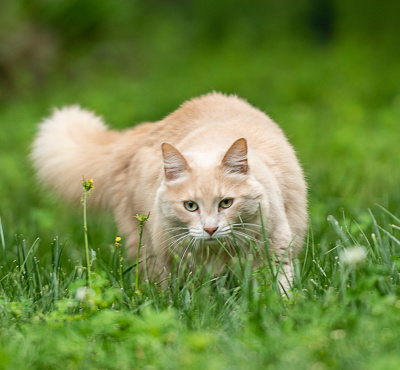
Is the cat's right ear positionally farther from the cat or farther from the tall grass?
the tall grass

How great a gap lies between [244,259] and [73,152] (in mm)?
1487

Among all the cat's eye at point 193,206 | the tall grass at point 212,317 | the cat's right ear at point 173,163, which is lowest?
the tall grass at point 212,317

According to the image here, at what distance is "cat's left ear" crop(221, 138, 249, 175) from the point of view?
2895 mm

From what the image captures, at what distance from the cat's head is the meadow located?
Answer: 0.22m

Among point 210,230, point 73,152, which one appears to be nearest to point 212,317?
point 210,230

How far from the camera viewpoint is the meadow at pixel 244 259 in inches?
84.5

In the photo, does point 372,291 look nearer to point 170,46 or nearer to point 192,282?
point 192,282

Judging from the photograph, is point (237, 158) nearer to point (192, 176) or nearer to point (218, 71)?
point (192, 176)

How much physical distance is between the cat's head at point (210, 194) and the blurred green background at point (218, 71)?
1.56 m

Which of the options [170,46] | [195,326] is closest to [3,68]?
[170,46]

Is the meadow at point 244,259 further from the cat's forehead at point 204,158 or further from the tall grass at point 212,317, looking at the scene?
the cat's forehead at point 204,158

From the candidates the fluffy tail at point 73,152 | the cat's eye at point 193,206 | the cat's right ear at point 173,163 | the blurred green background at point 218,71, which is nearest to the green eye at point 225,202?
the cat's eye at point 193,206

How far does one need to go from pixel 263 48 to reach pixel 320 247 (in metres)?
8.47

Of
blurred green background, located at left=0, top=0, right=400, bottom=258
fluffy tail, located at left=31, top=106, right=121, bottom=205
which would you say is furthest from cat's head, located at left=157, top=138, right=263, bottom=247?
blurred green background, located at left=0, top=0, right=400, bottom=258
